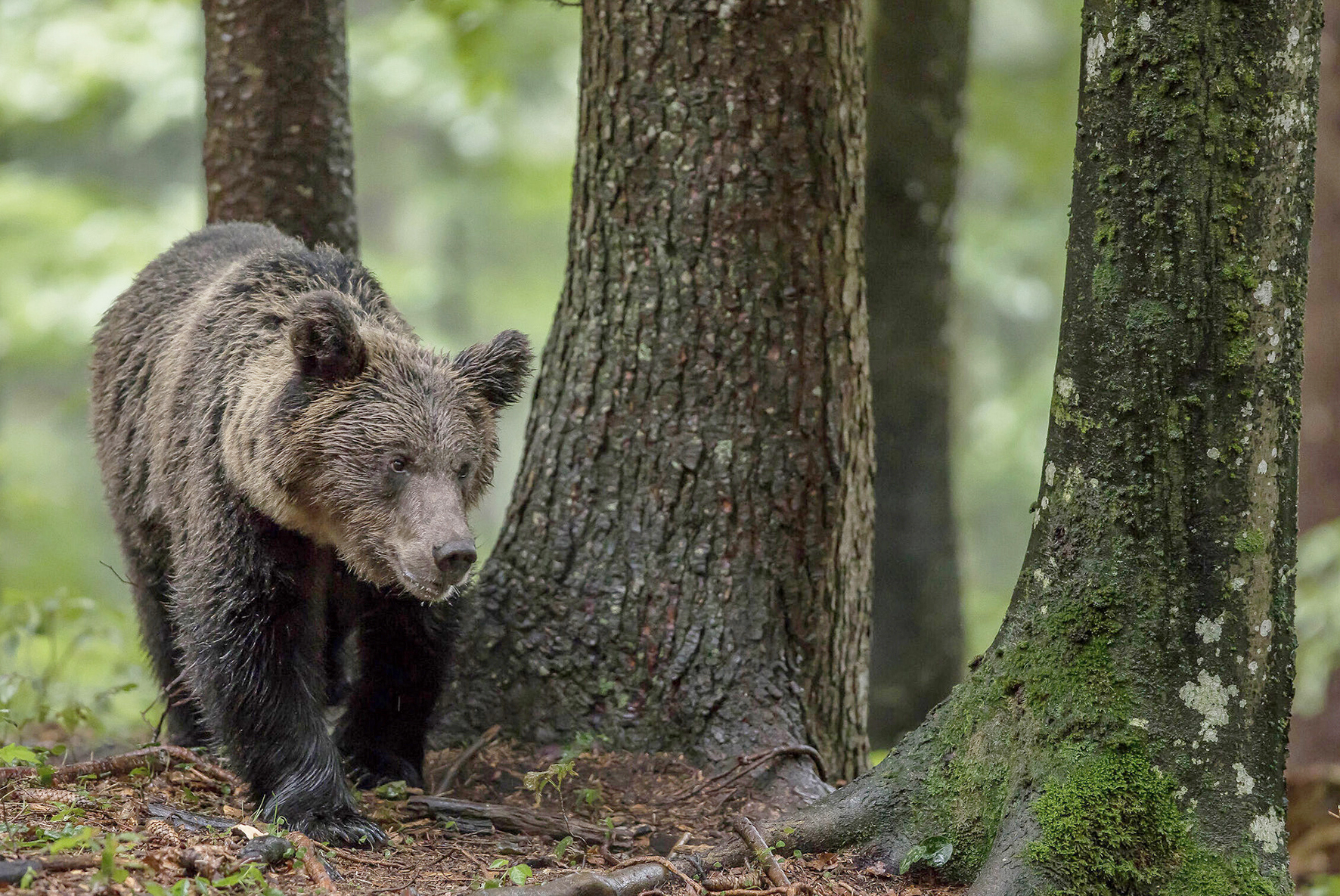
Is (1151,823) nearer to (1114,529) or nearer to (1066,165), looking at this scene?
(1114,529)

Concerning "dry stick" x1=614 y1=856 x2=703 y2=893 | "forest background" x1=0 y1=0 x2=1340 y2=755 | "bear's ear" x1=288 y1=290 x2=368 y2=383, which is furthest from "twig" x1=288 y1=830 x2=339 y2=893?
"forest background" x1=0 y1=0 x2=1340 y2=755

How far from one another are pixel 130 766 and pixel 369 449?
162cm

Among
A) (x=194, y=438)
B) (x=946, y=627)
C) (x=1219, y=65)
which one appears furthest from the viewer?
(x=946, y=627)

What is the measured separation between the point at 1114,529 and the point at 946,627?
5.32 meters

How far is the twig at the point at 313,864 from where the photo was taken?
12.1 ft

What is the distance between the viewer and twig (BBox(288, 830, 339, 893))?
369 centimetres

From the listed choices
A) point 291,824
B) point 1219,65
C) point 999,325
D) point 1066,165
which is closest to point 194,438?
point 291,824

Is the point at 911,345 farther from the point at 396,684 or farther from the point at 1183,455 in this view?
the point at 1183,455

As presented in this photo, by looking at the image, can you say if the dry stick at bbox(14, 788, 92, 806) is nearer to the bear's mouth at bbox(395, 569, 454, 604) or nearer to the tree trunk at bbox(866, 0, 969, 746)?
the bear's mouth at bbox(395, 569, 454, 604)

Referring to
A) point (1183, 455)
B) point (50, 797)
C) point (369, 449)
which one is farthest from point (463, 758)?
point (1183, 455)

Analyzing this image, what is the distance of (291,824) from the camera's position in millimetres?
4406

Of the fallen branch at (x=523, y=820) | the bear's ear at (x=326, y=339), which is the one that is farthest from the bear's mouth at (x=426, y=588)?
the fallen branch at (x=523, y=820)

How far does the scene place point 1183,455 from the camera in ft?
11.4

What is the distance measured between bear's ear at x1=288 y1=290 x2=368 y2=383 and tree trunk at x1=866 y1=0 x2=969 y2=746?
191 inches
